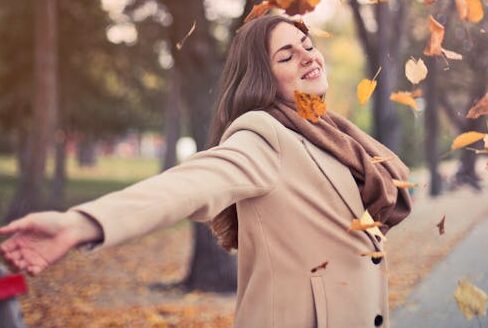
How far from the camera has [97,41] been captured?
22.0m

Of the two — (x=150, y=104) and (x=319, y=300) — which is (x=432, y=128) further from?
(x=319, y=300)

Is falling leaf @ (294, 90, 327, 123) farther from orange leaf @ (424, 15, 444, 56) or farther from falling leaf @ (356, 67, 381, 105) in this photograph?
orange leaf @ (424, 15, 444, 56)

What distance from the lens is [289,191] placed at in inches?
98.0

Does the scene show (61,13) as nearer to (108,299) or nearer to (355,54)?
(108,299)

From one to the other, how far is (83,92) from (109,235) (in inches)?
834

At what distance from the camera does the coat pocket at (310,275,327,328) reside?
8.29ft

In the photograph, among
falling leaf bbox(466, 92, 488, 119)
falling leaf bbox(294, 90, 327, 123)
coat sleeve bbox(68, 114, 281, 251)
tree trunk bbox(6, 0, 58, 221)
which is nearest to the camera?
coat sleeve bbox(68, 114, 281, 251)

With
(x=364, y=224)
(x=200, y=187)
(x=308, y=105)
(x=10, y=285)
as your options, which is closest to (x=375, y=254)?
(x=364, y=224)

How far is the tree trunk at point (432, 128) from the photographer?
75.8ft

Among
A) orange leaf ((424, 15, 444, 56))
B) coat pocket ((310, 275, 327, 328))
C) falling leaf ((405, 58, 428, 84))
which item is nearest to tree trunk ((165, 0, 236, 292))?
falling leaf ((405, 58, 428, 84))

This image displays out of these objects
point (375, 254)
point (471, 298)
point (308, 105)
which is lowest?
point (471, 298)

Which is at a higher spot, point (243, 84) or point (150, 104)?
point (243, 84)

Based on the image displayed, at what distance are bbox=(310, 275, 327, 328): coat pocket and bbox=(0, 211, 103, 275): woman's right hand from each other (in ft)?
3.05

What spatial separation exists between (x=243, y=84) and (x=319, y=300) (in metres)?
0.73
